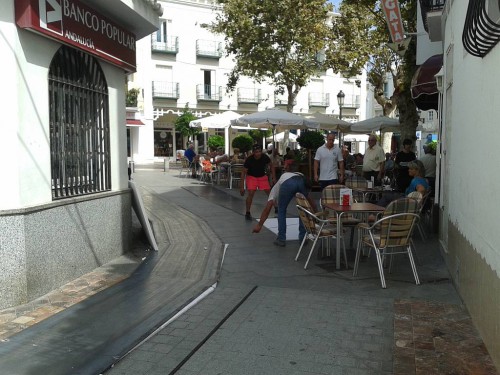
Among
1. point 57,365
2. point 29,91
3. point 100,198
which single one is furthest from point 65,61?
point 57,365

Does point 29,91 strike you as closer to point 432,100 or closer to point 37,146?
point 37,146

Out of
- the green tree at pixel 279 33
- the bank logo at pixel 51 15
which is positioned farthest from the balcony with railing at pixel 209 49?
the bank logo at pixel 51 15

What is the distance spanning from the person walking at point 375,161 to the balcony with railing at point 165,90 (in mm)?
29106

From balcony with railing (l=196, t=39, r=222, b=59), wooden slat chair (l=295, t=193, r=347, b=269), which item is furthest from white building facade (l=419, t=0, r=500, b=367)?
balcony with railing (l=196, t=39, r=222, b=59)

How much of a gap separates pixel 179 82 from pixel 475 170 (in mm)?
36645

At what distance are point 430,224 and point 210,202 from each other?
18.9 ft

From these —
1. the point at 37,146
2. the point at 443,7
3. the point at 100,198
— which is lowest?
the point at 100,198

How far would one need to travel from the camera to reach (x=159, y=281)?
19.1ft

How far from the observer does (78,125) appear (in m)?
6.06

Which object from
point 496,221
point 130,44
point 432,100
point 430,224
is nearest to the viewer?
point 496,221

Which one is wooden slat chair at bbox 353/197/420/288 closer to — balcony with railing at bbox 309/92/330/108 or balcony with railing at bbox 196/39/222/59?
balcony with railing at bbox 196/39/222/59

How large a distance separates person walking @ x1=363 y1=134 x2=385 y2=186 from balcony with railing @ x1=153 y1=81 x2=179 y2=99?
29106mm

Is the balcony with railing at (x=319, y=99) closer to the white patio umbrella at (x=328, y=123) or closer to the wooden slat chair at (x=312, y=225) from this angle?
the white patio umbrella at (x=328, y=123)

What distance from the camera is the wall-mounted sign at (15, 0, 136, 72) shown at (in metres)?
4.75
